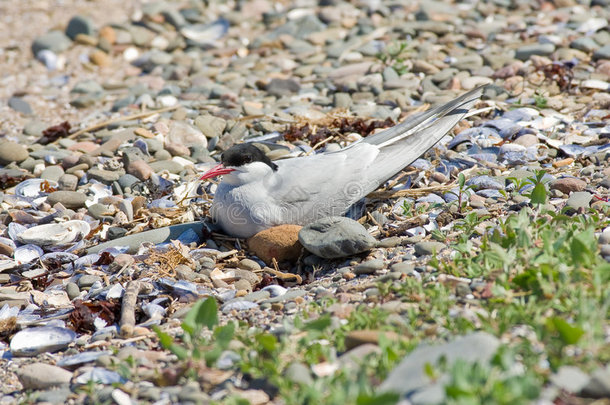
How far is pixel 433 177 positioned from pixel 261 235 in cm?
128

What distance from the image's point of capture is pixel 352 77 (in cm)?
621

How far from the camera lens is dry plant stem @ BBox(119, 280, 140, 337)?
3.01 meters

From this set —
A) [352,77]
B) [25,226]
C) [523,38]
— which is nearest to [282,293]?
[25,226]

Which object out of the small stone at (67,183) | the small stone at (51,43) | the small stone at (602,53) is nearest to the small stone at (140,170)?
the small stone at (67,183)

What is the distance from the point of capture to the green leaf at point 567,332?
2176mm

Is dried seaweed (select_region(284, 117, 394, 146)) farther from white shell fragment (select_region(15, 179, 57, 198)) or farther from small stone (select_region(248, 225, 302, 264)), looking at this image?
white shell fragment (select_region(15, 179, 57, 198))

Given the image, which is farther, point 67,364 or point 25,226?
point 25,226

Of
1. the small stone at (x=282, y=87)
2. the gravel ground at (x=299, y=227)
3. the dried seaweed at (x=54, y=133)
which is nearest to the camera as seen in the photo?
the gravel ground at (x=299, y=227)

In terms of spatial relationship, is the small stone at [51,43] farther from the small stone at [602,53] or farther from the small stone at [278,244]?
the small stone at [602,53]

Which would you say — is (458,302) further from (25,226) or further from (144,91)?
(144,91)

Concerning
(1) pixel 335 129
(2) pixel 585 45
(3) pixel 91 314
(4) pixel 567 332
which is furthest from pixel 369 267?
(2) pixel 585 45

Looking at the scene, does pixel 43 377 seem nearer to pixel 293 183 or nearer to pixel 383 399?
pixel 383 399

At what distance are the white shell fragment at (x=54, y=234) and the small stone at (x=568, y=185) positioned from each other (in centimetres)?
275

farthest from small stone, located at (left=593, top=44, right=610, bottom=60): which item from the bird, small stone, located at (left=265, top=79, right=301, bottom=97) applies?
the bird
